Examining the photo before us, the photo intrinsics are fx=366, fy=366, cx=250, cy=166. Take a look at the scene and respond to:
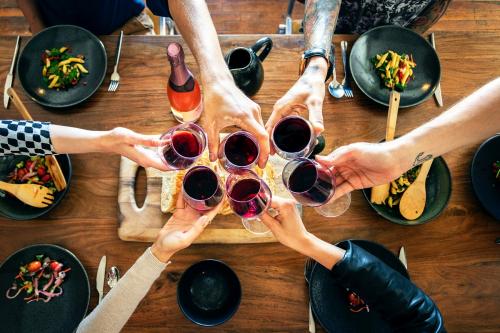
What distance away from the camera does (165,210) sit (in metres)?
1.45

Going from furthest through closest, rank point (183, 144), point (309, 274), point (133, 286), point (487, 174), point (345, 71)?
point (345, 71) < point (487, 174) < point (309, 274) < point (183, 144) < point (133, 286)

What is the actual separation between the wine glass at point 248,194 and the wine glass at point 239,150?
4cm

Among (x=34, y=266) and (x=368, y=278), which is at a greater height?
(x=368, y=278)

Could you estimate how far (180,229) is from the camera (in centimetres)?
133

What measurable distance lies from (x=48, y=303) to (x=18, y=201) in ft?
1.39

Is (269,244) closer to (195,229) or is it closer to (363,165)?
(195,229)

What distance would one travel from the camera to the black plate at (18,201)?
144 cm

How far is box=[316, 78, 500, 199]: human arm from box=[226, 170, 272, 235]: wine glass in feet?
0.91

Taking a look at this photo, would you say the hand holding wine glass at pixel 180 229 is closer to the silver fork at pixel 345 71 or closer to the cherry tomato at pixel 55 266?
the cherry tomato at pixel 55 266

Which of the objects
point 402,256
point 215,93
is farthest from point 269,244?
point 215,93

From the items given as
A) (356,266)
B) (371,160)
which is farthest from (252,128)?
(356,266)

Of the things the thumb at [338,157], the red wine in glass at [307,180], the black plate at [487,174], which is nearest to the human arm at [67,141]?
the red wine in glass at [307,180]

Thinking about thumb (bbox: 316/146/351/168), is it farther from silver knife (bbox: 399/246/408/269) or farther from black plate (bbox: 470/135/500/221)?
black plate (bbox: 470/135/500/221)

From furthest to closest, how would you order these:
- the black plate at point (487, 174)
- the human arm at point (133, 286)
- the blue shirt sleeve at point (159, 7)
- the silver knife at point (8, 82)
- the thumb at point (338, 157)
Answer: the blue shirt sleeve at point (159, 7)
the silver knife at point (8, 82)
the black plate at point (487, 174)
the thumb at point (338, 157)
the human arm at point (133, 286)
